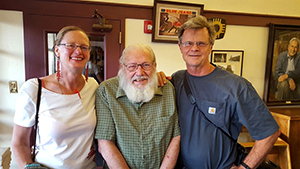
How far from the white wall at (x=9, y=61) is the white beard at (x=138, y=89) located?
151cm

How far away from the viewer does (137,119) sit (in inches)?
47.6

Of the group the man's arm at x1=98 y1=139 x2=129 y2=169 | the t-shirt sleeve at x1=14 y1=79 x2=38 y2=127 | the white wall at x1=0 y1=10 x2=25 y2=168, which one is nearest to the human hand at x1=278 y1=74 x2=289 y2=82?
the man's arm at x1=98 y1=139 x2=129 y2=169

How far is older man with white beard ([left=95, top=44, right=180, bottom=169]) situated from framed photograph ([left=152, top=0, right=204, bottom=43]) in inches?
45.3

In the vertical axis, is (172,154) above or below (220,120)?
below

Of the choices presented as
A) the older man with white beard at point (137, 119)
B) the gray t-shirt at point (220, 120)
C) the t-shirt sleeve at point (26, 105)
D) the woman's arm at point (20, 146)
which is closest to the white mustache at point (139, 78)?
the older man with white beard at point (137, 119)

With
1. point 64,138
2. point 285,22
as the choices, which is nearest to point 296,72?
point 285,22

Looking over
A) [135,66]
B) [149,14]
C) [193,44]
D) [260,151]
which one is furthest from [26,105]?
[149,14]

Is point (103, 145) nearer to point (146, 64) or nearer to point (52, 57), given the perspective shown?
point (146, 64)

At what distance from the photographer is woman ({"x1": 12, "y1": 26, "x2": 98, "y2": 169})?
111 cm

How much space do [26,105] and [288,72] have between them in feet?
10.1

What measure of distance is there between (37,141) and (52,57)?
1.28 meters

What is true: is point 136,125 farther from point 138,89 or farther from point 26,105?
point 26,105

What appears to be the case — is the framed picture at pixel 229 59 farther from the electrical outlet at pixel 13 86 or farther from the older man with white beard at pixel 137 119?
the electrical outlet at pixel 13 86

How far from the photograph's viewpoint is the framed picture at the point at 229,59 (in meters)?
2.53
